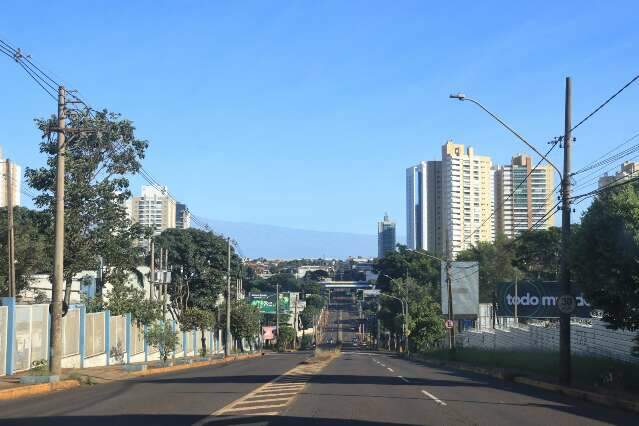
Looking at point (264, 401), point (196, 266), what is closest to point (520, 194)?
point (196, 266)

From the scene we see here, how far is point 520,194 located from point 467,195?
762 inches

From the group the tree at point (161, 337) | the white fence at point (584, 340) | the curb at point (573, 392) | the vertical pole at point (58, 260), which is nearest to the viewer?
the curb at point (573, 392)

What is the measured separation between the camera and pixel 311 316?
157m

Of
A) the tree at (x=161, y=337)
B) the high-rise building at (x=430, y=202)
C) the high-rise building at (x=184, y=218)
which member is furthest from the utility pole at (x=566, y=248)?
the high-rise building at (x=430, y=202)

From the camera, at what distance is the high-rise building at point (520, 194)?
8325 centimetres

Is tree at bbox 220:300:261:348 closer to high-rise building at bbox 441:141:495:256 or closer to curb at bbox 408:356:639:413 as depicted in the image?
high-rise building at bbox 441:141:495:256

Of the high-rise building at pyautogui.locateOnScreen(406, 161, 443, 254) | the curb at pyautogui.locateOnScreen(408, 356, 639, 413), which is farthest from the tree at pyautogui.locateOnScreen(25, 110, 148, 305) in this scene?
the high-rise building at pyautogui.locateOnScreen(406, 161, 443, 254)

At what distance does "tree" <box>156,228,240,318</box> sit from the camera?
71.0 metres

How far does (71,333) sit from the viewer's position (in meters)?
32.0

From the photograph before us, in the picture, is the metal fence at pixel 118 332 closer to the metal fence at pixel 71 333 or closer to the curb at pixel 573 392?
the metal fence at pixel 71 333

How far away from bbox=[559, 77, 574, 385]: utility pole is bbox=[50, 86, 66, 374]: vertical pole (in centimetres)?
1533

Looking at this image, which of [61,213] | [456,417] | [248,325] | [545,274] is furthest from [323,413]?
[545,274]

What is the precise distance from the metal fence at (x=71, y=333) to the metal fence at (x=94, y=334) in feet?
2.61

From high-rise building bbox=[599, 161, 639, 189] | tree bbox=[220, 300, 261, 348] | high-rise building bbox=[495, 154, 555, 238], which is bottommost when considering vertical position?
tree bbox=[220, 300, 261, 348]
